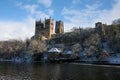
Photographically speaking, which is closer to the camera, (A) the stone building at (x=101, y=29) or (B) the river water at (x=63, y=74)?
(B) the river water at (x=63, y=74)

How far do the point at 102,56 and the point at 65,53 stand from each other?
36.9 m

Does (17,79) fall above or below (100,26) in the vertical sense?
below

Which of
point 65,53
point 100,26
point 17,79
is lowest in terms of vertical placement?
point 17,79

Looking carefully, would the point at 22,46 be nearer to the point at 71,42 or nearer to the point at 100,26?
the point at 71,42

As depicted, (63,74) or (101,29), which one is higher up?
(101,29)

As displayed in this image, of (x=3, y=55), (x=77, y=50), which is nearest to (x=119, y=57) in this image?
(x=77, y=50)

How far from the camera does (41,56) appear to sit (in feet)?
482

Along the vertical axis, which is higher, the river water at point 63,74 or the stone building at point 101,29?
the stone building at point 101,29

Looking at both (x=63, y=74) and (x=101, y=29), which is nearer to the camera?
(x=63, y=74)

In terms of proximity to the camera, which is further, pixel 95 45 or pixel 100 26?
pixel 100 26

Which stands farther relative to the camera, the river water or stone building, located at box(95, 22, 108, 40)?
stone building, located at box(95, 22, 108, 40)

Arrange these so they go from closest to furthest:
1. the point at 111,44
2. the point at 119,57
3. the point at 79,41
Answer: the point at 119,57 < the point at 111,44 < the point at 79,41

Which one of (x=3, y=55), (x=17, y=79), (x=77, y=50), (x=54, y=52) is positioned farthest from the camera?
(x=3, y=55)

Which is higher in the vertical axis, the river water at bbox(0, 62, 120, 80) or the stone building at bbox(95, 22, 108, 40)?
the stone building at bbox(95, 22, 108, 40)
